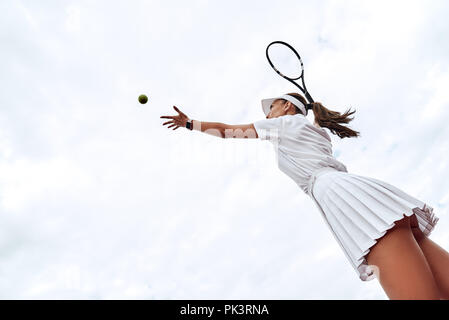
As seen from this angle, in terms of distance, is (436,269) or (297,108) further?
(297,108)

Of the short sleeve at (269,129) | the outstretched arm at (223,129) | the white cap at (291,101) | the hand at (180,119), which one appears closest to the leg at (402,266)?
the short sleeve at (269,129)

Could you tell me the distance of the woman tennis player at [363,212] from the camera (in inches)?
110

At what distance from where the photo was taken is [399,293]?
272cm

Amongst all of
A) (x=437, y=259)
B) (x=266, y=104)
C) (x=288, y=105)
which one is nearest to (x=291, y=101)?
(x=288, y=105)

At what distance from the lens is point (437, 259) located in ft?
10.9

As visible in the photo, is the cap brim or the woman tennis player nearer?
the woman tennis player

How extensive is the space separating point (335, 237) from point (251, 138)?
4.20 ft

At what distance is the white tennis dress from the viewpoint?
3.13m

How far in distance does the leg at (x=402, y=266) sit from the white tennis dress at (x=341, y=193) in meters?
0.07

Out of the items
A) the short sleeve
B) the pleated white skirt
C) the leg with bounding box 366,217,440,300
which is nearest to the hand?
the short sleeve

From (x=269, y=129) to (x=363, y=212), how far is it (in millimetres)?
1250

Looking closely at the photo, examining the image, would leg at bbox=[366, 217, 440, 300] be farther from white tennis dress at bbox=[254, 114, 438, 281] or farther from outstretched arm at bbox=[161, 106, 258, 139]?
outstretched arm at bbox=[161, 106, 258, 139]
